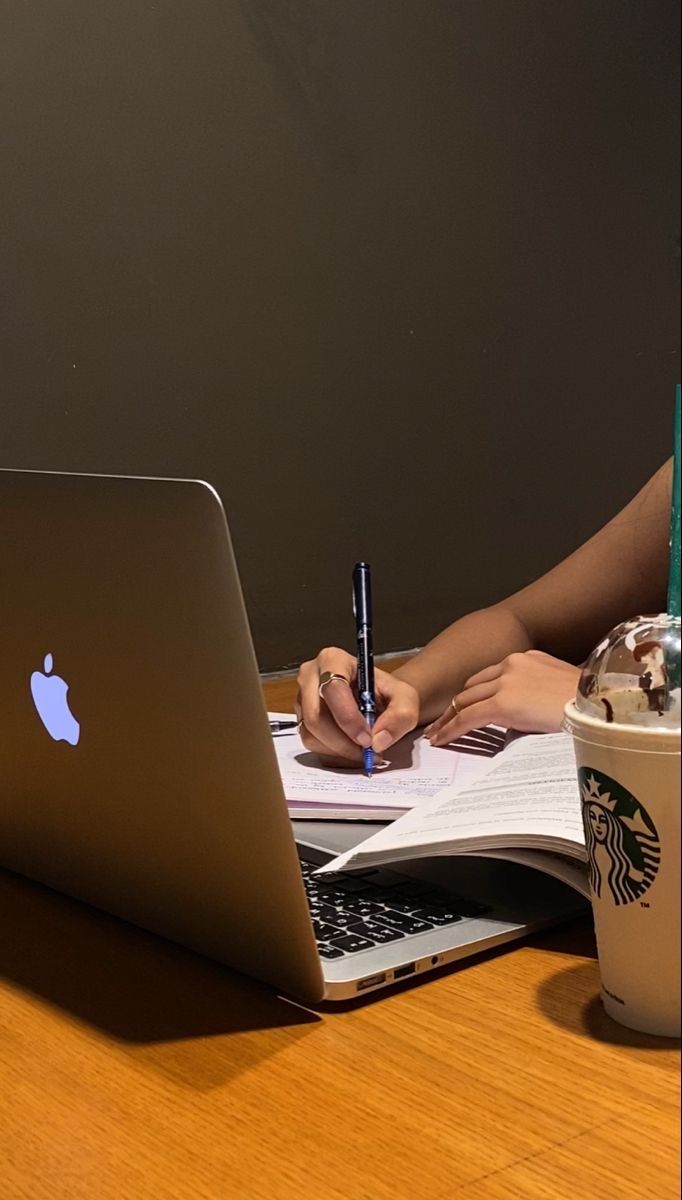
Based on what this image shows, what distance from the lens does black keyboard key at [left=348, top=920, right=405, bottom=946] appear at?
2.25ft

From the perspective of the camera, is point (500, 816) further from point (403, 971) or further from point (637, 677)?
point (637, 677)

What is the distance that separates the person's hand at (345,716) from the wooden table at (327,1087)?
0.34 m

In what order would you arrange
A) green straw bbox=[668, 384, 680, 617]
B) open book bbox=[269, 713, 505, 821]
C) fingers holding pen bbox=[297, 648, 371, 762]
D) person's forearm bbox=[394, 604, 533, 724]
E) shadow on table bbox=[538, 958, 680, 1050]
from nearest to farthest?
green straw bbox=[668, 384, 680, 617] → shadow on table bbox=[538, 958, 680, 1050] → open book bbox=[269, 713, 505, 821] → fingers holding pen bbox=[297, 648, 371, 762] → person's forearm bbox=[394, 604, 533, 724]

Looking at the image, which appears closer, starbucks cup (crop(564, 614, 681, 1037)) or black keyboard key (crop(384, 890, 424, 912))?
starbucks cup (crop(564, 614, 681, 1037))

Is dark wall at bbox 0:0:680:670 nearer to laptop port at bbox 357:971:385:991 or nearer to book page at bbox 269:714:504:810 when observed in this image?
book page at bbox 269:714:504:810

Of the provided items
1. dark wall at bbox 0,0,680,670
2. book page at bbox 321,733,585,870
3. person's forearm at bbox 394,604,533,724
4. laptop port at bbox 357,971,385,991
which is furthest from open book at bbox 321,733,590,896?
dark wall at bbox 0,0,680,670

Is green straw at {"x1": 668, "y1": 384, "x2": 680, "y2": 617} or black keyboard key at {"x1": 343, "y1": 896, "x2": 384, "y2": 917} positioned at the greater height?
green straw at {"x1": 668, "y1": 384, "x2": 680, "y2": 617}

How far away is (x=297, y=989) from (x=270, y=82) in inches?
57.5

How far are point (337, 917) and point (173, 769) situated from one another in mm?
142

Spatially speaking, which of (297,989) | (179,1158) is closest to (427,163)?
(297,989)

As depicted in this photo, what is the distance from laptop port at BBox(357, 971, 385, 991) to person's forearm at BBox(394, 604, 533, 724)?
0.55m

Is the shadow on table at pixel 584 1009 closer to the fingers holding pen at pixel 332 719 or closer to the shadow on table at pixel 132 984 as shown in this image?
the shadow on table at pixel 132 984

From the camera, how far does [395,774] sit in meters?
1.01

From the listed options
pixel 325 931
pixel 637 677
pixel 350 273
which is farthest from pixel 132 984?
pixel 350 273
